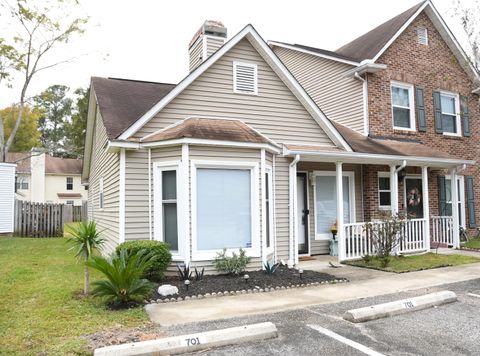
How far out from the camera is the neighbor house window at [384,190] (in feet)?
40.4

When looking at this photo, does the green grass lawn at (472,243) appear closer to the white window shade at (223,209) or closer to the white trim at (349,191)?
the white trim at (349,191)

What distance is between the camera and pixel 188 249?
25.7ft

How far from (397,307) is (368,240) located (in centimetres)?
529

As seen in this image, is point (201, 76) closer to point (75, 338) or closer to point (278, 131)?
point (278, 131)

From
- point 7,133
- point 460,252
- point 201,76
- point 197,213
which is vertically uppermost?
point 7,133

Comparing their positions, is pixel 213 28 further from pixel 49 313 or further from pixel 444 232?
pixel 444 232

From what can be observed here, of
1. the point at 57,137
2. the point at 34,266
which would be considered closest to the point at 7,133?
the point at 57,137

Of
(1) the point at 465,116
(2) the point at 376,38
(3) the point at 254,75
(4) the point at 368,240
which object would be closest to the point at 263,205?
(3) the point at 254,75

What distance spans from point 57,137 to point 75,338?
190 ft

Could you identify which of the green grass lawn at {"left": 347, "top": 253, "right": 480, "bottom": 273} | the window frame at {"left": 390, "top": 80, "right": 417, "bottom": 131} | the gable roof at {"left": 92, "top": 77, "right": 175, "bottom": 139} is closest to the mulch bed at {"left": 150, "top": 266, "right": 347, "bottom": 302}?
the green grass lawn at {"left": 347, "top": 253, "right": 480, "bottom": 273}

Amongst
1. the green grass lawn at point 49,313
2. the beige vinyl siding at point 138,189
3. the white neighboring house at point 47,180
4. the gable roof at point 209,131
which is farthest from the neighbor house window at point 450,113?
the white neighboring house at point 47,180

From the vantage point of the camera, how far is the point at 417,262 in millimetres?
9891

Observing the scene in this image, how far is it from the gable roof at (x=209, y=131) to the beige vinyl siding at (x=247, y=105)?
0.25 metres

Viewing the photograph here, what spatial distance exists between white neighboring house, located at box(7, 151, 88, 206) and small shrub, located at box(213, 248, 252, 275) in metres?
32.0
